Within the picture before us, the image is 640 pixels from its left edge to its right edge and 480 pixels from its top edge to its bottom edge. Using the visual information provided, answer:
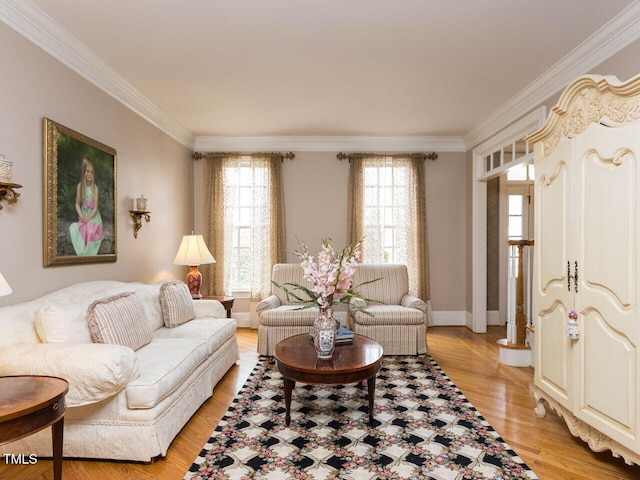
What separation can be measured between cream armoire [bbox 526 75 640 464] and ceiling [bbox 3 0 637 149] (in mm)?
772

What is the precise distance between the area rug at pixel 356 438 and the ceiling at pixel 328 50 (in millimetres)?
2773

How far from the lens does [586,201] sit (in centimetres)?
233

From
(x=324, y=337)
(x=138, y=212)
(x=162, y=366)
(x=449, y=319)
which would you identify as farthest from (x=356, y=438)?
(x=449, y=319)

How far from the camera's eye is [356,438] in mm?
2559

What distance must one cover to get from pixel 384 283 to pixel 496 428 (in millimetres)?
2418

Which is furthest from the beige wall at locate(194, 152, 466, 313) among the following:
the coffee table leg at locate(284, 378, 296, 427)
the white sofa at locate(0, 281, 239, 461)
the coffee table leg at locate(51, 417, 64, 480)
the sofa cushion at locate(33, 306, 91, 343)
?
the coffee table leg at locate(51, 417, 64, 480)

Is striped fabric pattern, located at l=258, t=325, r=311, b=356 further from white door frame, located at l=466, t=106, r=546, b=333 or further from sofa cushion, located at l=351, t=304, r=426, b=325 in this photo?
white door frame, located at l=466, t=106, r=546, b=333

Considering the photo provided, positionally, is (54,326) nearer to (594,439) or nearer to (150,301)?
(150,301)

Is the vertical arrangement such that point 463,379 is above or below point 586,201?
below

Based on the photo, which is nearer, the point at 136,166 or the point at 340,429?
the point at 340,429

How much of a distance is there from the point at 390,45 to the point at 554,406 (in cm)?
286

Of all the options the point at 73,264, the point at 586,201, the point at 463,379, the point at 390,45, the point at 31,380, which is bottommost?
the point at 463,379

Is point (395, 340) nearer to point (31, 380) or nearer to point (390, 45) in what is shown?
point (390, 45)

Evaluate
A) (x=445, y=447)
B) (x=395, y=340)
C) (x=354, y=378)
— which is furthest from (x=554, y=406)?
(x=395, y=340)
